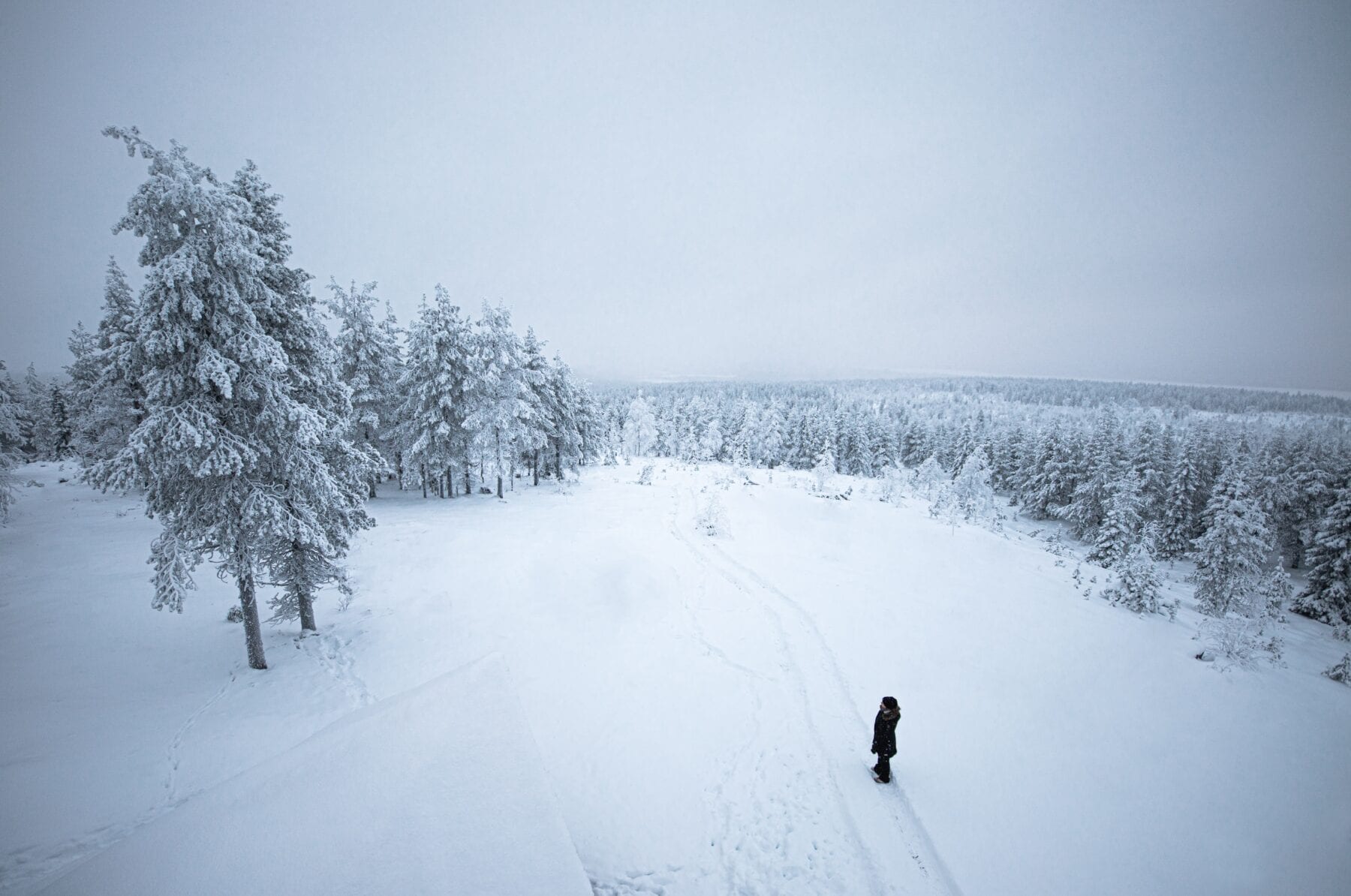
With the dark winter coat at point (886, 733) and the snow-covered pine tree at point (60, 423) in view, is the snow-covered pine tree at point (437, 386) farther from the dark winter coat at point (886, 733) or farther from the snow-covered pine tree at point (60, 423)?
the snow-covered pine tree at point (60, 423)

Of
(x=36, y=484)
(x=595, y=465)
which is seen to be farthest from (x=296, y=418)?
(x=36, y=484)

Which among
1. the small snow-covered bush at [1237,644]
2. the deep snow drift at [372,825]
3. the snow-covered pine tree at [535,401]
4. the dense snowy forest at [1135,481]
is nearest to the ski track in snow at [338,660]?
the deep snow drift at [372,825]

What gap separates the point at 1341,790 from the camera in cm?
817

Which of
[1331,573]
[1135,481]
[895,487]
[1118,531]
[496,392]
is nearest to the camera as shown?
[1331,573]

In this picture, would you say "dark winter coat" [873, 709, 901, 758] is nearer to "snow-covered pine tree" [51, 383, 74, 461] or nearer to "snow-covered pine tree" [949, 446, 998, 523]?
"snow-covered pine tree" [949, 446, 998, 523]

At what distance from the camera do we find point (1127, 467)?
1446 inches

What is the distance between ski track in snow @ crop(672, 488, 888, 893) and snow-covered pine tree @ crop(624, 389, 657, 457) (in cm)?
6417

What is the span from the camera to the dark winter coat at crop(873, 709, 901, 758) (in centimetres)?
706

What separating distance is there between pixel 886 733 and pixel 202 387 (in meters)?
13.9

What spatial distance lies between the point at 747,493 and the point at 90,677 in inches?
1059

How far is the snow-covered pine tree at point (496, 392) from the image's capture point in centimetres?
2477

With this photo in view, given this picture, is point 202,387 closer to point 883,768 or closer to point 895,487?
point 883,768

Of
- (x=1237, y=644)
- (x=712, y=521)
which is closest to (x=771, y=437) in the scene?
(x=712, y=521)

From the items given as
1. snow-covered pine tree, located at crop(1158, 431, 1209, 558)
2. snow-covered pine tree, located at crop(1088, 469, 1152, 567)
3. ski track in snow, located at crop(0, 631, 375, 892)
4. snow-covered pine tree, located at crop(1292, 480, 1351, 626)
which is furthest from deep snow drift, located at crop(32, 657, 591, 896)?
snow-covered pine tree, located at crop(1158, 431, 1209, 558)
